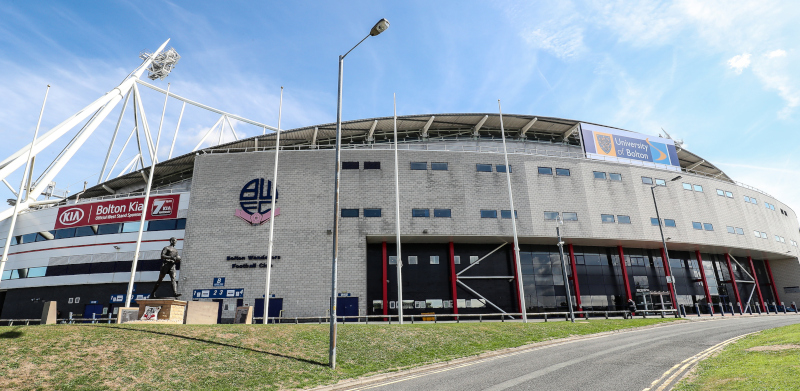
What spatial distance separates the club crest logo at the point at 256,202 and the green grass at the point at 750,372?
3218 cm

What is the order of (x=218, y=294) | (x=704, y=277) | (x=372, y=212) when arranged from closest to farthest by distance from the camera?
(x=218, y=294)
(x=372, y=212)
(x=704, y=277)

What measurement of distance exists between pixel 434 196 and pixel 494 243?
7.73 meters

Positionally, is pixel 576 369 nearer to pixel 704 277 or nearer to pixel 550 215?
pixel 550 215

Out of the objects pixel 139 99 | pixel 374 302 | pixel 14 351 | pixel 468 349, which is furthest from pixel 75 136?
pixel 468 349

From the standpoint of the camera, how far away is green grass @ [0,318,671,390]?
453 inches

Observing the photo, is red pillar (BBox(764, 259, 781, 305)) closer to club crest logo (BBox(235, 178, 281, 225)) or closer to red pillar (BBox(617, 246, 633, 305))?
red pillar (BBox(617, 246, 633, 305))

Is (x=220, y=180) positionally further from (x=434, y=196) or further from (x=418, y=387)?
(x=418, y=387)

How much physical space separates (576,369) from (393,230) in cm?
2393

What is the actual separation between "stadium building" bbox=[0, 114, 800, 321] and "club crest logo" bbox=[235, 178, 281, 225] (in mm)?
108

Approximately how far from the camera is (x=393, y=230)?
3622cm

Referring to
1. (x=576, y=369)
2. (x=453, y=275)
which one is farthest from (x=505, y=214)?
(x=576, y=369)

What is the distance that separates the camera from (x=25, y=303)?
134ft

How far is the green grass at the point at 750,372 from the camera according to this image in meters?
8.47

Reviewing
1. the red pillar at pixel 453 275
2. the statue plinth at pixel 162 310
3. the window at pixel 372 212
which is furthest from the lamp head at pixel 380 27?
the red pillar at pixel 453 275
